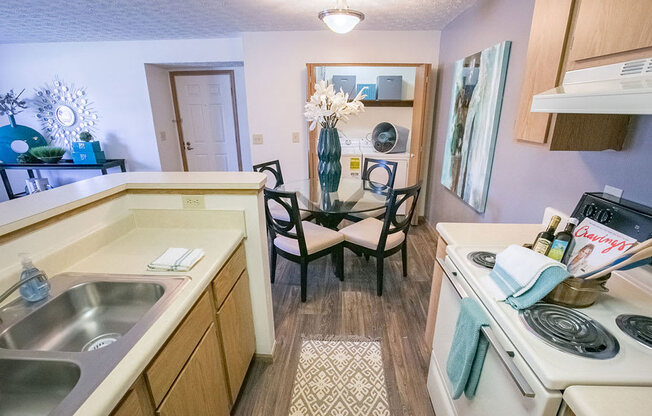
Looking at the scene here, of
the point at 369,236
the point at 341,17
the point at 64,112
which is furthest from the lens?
the point at 64,112

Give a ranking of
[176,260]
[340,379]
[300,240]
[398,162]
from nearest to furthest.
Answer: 1. [176,260]
2. [340,379]
3. [300,240]
4. [398,162]

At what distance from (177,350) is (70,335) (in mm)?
431

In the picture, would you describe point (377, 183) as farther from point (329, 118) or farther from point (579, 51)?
point (579, 51)

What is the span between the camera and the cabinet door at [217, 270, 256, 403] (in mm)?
1243

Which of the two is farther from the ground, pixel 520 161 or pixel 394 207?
pixel 520 161

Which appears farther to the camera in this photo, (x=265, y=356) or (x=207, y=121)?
(x=207, y=121)

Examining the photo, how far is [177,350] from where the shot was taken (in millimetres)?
873

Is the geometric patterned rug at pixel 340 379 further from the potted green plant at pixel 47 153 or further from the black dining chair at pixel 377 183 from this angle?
the potted green plant at pixel 47 153

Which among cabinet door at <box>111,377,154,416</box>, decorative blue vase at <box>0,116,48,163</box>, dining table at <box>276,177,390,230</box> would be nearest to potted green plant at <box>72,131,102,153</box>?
decorative blue vase at <box>0,116,48,163</box>

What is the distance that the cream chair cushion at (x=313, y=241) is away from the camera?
2180 mm

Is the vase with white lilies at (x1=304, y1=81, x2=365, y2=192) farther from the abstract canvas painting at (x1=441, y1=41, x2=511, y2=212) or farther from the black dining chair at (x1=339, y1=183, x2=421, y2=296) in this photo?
the abstract canvas painting at (x1=441, y1=41, x2=511, y2=212)

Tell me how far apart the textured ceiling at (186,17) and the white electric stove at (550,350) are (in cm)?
241

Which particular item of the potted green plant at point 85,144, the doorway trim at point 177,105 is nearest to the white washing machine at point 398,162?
the doorway trim at point 177,105

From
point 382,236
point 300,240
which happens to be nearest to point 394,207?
point 382,236
